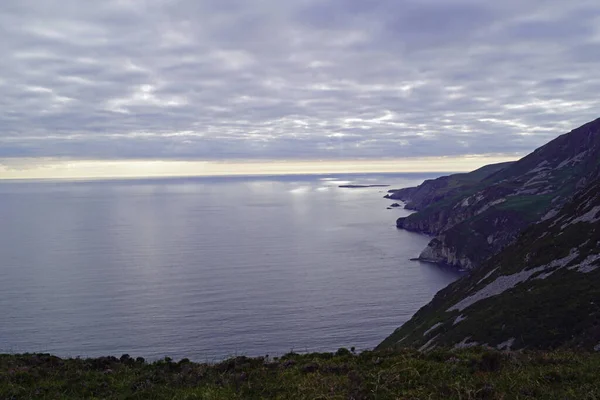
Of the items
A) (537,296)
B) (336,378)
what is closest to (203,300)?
(537,296)

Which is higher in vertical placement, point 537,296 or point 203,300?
point 537,296

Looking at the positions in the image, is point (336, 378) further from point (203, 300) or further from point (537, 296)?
point (203, 300)

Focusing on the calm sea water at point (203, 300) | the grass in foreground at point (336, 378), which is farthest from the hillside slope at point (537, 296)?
the calm sea water at point (203, 300)

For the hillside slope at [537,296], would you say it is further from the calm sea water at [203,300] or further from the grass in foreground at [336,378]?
the calm sea water at [203,300]

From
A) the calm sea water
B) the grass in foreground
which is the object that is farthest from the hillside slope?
the calm sea water

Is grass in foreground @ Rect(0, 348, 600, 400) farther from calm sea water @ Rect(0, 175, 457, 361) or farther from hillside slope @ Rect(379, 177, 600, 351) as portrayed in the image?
calm sea water @ Rect(0, 175, 457, 361)

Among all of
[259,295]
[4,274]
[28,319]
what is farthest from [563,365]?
[4,274]

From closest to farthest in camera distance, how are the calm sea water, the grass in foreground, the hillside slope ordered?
1. the grass in foreground
2. the hillside slope
3. the calm sea water
